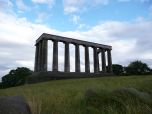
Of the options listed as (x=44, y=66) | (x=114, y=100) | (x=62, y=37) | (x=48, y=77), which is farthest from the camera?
(x=62, y=37)

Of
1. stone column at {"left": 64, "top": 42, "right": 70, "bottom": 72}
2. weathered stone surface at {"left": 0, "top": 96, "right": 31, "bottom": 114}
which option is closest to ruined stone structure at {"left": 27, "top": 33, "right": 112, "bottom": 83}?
stone column at {"left": 64, "top": 42, "right": 70, "bottom": 72}

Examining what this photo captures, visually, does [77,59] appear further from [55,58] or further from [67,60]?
[55,58]

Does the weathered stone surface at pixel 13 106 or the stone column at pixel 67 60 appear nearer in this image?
the weathered stone surface at pixel 13 106

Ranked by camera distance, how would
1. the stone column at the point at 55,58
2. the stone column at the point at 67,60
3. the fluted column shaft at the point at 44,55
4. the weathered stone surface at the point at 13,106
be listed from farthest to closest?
the stone column at the point at 67,60 → the fluted column shaft at the point at 44,55 → the stone column at the point at 55,58 → the weathered stone surface at the point at 13,106

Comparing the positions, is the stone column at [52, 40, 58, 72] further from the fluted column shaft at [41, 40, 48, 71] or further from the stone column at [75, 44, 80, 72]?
the stone column at [75, 44, 80, 72]

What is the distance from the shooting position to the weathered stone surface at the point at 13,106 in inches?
316

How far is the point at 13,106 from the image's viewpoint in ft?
27.2

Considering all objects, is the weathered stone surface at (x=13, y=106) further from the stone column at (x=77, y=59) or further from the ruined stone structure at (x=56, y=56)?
the stone column at (x=77, y=59)

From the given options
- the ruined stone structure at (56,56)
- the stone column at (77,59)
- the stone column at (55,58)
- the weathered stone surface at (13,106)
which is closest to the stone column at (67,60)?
the ruined stone structure at (56,56)

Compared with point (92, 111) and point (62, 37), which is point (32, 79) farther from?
point (92, 111)

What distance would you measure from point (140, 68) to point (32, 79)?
71.4m

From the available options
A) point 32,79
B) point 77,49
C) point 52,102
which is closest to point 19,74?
point 77,49

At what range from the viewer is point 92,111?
31.4ft

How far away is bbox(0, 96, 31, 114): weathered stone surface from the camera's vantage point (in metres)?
8.03
